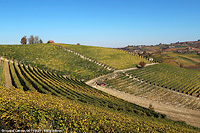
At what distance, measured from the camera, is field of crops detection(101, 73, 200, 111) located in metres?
43.6

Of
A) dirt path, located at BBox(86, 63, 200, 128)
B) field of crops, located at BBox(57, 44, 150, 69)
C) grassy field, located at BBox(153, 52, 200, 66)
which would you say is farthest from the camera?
grassy field, located at BBox(153, 52, 200, 66)

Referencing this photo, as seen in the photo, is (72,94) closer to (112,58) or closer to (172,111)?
(172,111)

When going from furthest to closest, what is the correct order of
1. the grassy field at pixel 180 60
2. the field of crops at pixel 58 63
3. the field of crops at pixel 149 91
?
the grassy field at pixel 180 60 → the field of crops at pixel 58 63 → the field of crops at pixel 149 91

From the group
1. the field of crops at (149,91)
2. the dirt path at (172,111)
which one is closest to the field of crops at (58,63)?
the field of crops at (149,91)

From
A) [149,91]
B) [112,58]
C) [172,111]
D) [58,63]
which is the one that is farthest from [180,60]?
[58,63]

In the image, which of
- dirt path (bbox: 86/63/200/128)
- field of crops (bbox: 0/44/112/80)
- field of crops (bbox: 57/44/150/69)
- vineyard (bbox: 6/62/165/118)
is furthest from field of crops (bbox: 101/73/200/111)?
field of crops (bbox: 57/44/150/69)

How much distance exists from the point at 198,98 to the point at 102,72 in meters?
41.4

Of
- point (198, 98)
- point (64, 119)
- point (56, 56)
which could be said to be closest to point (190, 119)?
point (198, 98)

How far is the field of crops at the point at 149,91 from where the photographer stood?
143 feet

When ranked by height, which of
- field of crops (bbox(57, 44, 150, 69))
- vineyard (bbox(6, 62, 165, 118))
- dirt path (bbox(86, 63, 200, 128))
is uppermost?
field of crops (bbox(57, 44, 150, 69))

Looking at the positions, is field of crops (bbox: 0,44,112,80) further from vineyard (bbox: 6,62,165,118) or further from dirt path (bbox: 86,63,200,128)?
vineyard (bbox: 6,62,165,118)

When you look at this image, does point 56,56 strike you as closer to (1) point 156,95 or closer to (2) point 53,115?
(1) point 156,95

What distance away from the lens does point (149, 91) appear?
169ft

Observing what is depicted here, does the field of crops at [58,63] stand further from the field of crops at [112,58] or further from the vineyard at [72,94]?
the vineyard at [72,94]
